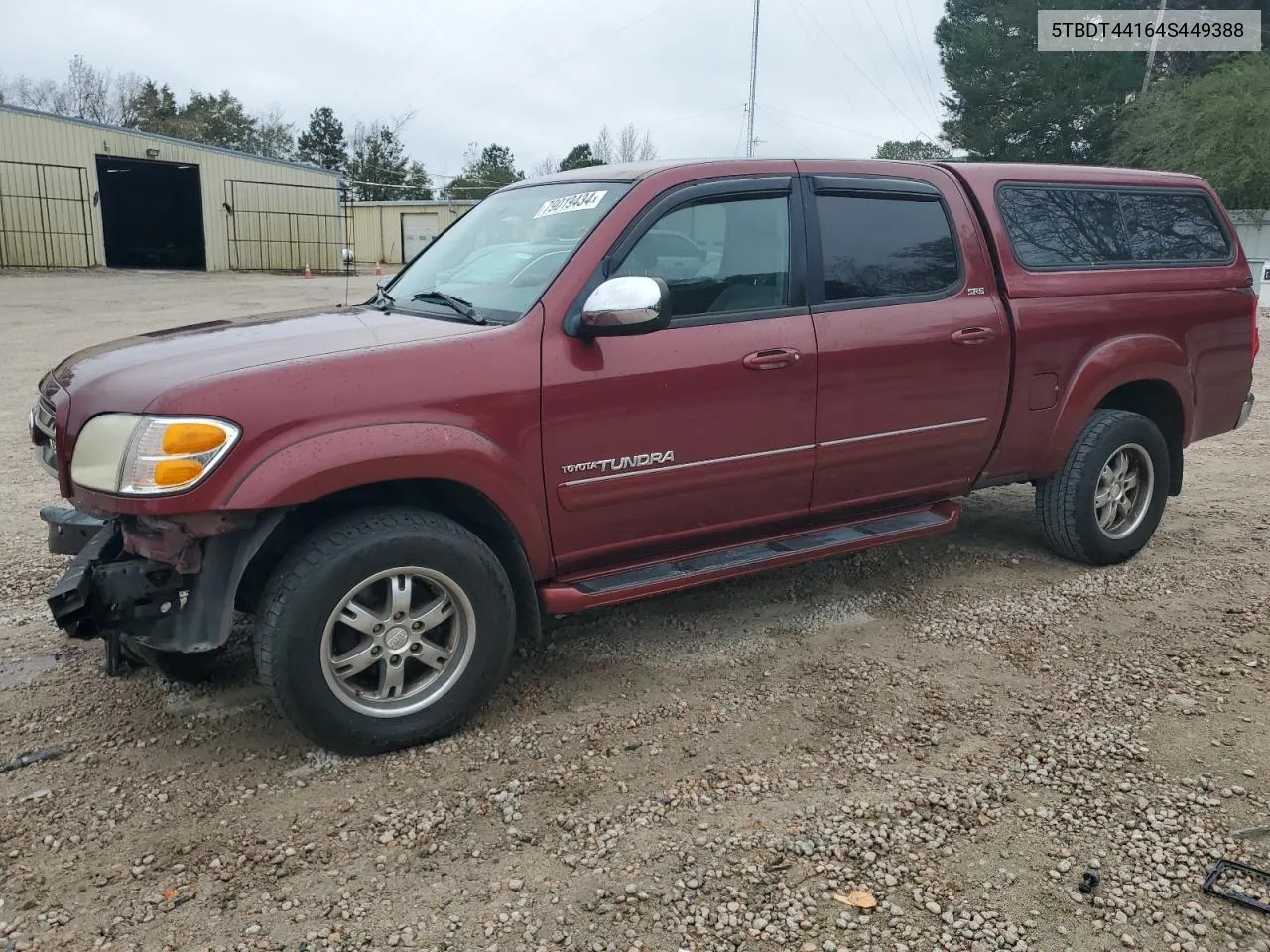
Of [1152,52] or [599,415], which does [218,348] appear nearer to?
[599,415]

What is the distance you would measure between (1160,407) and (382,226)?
42546 mm

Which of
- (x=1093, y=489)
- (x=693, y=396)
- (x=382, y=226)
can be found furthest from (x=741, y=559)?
(x=382, y=226)

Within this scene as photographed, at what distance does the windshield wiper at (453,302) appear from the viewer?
360 centimetres

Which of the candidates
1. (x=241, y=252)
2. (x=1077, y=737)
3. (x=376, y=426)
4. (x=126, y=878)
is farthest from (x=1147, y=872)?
(x=241, y=252)

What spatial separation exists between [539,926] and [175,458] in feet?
5.44

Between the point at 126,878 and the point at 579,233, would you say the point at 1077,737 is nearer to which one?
the point at 579,233

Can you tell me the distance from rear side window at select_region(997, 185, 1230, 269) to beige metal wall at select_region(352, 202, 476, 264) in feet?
128

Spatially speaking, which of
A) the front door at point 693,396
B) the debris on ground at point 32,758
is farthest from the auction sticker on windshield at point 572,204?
the debris on ground at point 32,758

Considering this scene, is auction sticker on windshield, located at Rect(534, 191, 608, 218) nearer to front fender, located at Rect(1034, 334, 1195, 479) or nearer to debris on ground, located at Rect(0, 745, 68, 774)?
front fender, located at Rect(1034, 334, 1195, 479)

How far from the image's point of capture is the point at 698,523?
12.7 ft

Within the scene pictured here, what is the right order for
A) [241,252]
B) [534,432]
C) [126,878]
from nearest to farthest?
[126,878] < [534,432] < [241,252]

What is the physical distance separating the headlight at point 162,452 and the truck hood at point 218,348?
9cm

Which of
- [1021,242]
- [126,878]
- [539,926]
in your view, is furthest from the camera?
[1021,242]

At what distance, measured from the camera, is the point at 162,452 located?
2.88 metres
